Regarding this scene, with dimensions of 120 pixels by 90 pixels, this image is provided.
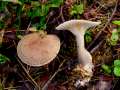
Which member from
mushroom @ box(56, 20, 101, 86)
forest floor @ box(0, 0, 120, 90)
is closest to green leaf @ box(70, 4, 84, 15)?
forest floor @ box(0, 0, 120, 90)

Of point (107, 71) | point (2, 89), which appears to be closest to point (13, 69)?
point (2, 89)

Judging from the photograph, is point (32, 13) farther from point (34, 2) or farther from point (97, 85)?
point (97, 85)

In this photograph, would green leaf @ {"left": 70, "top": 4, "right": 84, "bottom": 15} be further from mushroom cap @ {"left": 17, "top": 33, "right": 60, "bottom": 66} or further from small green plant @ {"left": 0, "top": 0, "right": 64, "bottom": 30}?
mushroom cap @ {"left": 17, "top": 33, "right": 60, "bottom": 66}

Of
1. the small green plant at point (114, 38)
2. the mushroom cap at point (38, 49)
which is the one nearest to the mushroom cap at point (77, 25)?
Answer: the mushroom cap at point (38, 49)

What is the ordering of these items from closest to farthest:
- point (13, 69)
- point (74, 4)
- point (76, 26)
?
1. point (76, 26)
2. point (13, 69)
3. point (74, 4)

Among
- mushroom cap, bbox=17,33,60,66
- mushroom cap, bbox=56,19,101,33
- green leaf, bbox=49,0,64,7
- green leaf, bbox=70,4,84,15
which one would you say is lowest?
mushroom cap, bbox=17,33,60,66
